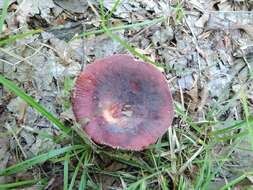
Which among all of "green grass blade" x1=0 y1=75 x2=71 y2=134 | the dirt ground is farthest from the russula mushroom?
the dirt ground

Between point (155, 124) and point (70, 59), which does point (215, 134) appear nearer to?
point (155, 124)

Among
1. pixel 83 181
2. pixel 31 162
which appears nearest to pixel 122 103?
pixel 83 181

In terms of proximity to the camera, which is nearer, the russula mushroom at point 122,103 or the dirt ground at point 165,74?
the russula mushroom at point 122,103

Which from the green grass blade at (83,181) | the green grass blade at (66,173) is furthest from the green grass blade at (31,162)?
the green grass blade at (83,181)

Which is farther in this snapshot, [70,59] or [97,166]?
[70,59]

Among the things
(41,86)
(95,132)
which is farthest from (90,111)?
(41,86)

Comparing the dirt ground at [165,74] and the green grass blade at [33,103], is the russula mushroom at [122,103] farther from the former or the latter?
the dirt ground at [165,74]
